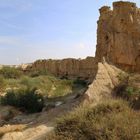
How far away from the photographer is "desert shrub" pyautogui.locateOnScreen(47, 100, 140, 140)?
9.90 metres

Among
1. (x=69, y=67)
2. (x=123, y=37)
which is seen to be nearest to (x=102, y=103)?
(x=123, y=37)

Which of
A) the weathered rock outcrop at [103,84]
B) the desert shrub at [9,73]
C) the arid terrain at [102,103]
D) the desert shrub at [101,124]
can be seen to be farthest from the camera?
the desert shrub at [9,73]

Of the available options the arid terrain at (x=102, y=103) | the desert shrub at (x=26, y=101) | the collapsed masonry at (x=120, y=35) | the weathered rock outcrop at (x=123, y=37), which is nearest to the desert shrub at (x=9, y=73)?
the desert shrub at (x=26, y=101)

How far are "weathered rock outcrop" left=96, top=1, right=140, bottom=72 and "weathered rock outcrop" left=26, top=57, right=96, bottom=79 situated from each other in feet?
69.6

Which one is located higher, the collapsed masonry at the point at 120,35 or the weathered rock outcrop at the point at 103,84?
the collapsed masonry at the point at 120,35

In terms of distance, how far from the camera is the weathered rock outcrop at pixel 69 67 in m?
42.3

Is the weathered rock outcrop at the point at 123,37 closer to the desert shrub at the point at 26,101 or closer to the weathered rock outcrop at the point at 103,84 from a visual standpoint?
the weathered rock outcrop at the point at 103,84

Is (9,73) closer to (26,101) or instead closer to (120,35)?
(26,101)

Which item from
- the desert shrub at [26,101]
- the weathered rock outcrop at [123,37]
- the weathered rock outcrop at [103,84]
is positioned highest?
the weathered rock outcrop at [123,37]

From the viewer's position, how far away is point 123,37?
1753cm

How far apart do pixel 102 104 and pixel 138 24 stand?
21.9ft

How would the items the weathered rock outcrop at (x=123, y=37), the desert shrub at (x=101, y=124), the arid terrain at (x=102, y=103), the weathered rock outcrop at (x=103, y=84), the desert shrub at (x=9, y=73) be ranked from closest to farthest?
the desert shrub at (x=101, y=124) < the arid terrain at (x=102, y=103) < the weathered rock outcrop at (x=103, y=84) < the weathered rock outcrop at (x=123, y=37) < the desert shrub at (x=9, y=73)

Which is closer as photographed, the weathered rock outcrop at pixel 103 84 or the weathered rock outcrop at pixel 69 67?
the weathered rock outcrop at pixel 103 84

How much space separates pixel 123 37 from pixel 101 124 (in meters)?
7.83
